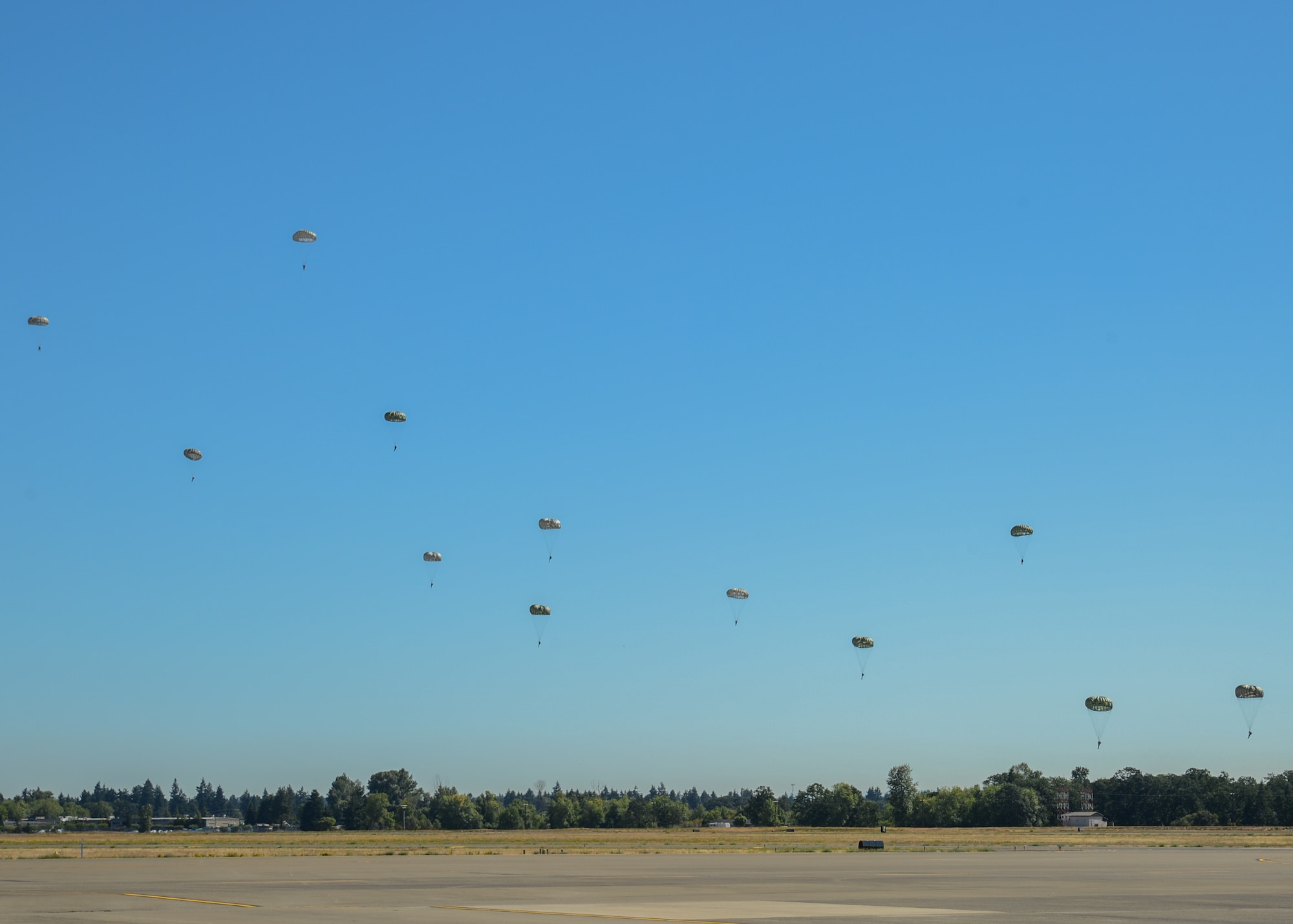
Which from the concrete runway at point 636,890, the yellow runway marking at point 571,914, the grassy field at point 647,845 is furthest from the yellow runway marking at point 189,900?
the grassy field at point 647,845

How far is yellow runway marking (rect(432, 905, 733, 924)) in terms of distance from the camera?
26.8 m

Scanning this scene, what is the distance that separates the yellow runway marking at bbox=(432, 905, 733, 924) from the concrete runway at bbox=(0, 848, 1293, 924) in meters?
0.10

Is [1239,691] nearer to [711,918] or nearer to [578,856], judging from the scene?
[578,856]

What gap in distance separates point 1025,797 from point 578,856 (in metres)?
128

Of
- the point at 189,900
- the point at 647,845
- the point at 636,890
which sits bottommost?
the point at 647,845

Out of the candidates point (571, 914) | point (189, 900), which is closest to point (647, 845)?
point (189, 900)

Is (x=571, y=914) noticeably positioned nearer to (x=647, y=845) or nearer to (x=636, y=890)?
(x=636, y=890)

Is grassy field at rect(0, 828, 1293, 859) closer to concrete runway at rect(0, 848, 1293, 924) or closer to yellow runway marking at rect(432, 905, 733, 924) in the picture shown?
concrete runway at rect(0, 848, 1293, 924)

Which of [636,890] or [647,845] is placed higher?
[636,890]

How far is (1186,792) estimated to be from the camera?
643 ft

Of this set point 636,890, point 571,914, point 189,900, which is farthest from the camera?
point 636,890

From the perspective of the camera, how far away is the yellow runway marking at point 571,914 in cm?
2677

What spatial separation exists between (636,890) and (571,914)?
10.4 m

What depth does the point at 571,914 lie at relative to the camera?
93.4 ft
